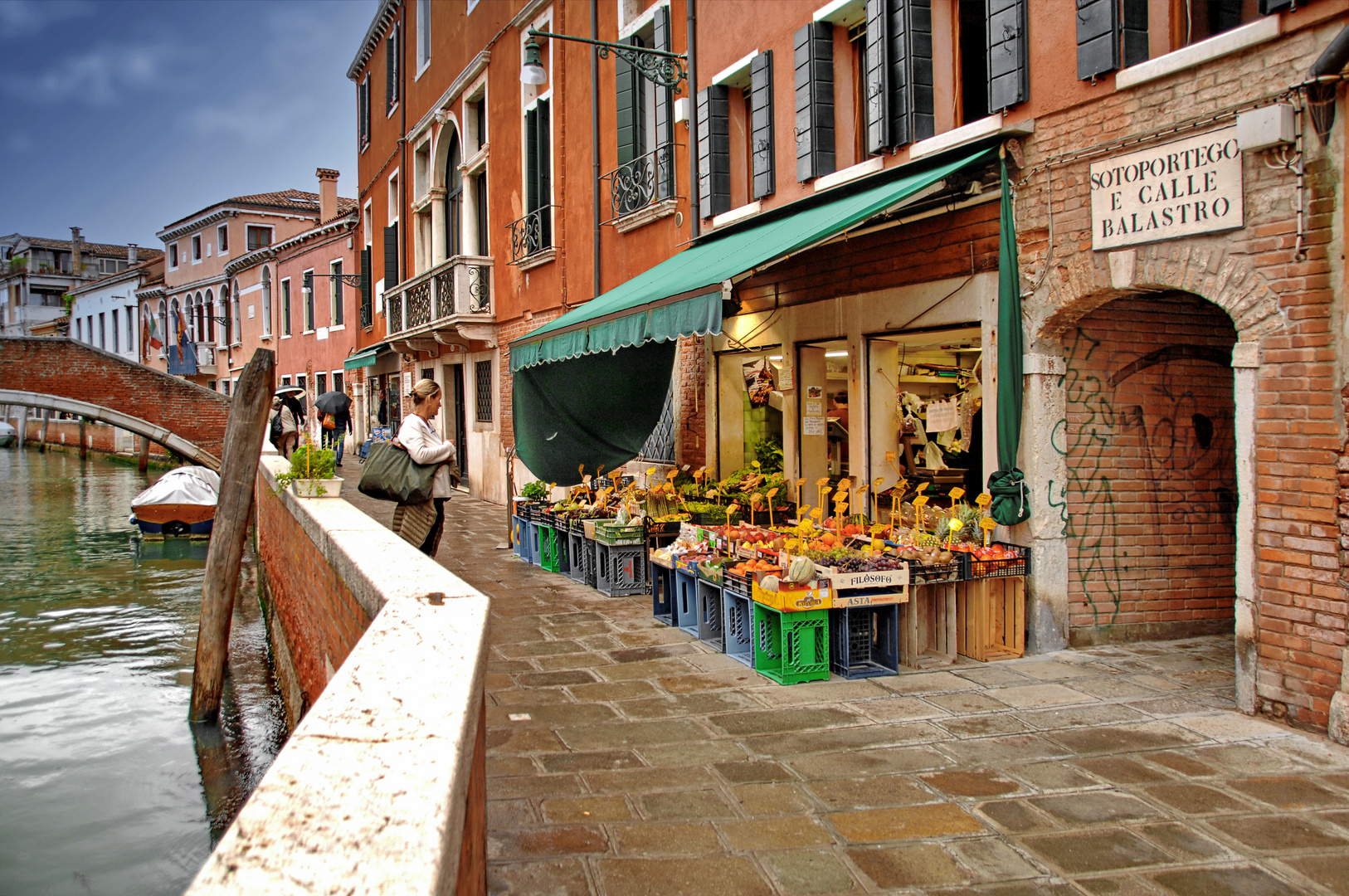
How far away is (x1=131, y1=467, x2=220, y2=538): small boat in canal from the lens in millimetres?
15852

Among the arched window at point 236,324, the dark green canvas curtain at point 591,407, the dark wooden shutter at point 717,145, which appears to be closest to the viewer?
the dark wooden shutter at point 717,145

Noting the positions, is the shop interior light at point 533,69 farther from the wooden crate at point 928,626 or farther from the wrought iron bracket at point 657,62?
the wooden crate at point 928,626

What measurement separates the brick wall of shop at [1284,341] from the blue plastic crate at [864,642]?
1.73m

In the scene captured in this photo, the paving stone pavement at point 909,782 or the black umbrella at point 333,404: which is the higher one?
the black umbrella at point 333,404

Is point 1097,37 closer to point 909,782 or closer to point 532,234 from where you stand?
point 909,782

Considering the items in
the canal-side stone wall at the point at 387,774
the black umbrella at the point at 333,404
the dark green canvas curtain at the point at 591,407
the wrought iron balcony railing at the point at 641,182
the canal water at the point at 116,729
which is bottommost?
the canal water at the point at 116,729

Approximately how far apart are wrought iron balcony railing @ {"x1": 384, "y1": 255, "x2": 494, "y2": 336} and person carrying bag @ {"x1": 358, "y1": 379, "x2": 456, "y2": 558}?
9.05 meters

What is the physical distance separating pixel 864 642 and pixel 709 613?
44.7 inches

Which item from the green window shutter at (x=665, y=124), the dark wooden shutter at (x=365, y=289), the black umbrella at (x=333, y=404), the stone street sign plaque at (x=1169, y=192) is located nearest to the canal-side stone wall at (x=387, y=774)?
the stone street sign plaque at (x=1169, y=192)

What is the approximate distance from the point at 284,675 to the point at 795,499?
438cm

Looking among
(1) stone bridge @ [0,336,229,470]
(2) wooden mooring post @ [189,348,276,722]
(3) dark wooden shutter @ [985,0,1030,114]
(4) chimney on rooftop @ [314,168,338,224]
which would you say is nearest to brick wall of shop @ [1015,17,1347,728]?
(3) dark wooden shutter @ [985,0,1030,114]

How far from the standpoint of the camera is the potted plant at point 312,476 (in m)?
7.22

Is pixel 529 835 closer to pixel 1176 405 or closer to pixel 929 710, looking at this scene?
pixel 929 710

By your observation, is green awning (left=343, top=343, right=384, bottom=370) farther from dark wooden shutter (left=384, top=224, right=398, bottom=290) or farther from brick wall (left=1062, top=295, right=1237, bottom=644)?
brick wall (left=1062, top=295, right=1237, bottom=644)
